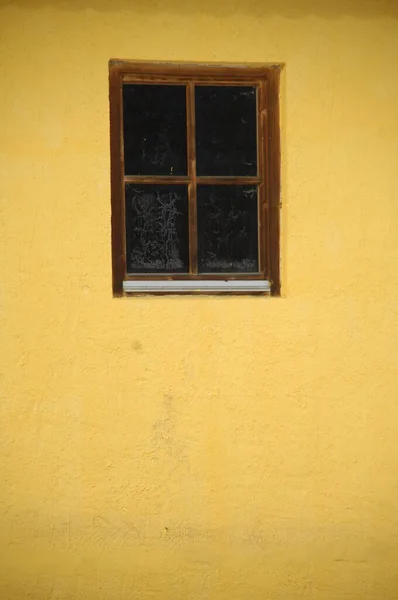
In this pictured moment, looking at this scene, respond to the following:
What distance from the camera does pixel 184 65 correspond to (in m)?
4.36

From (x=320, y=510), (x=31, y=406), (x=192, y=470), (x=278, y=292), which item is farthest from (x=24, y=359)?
(x=320, y=510)

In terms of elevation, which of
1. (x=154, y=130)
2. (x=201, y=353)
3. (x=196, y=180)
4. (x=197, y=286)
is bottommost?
(x=201, y=353)

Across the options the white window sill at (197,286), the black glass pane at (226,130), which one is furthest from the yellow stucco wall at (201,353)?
the black glass pane at (226,130)

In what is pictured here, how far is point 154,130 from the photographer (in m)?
4.43

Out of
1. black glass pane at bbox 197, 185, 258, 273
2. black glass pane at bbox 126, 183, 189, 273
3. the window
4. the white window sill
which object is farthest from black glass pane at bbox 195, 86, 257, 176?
the white window sill

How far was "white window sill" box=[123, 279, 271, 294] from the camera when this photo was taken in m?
4.37

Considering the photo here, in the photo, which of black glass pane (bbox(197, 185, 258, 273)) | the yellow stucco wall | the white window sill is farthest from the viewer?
black glass pane (bbox(197, 185, 258, 273))

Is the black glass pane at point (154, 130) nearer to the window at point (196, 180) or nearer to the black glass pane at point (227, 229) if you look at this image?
the window at point (196, 180)

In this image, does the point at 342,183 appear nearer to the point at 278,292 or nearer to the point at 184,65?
the point at 278,292

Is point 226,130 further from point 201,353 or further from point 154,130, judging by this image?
point 201,353

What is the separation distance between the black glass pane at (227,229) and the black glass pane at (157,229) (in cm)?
10

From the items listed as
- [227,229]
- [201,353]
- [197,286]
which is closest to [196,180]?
Answer: [227,229]

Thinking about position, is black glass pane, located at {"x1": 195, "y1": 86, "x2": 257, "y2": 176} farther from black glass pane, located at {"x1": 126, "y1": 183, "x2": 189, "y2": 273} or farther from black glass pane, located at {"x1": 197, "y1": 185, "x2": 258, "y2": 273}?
black glass pane, located at {"x1": 126, "y1": 183, "x2": 189, "y2": 273}

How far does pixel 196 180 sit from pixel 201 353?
0.91 m
